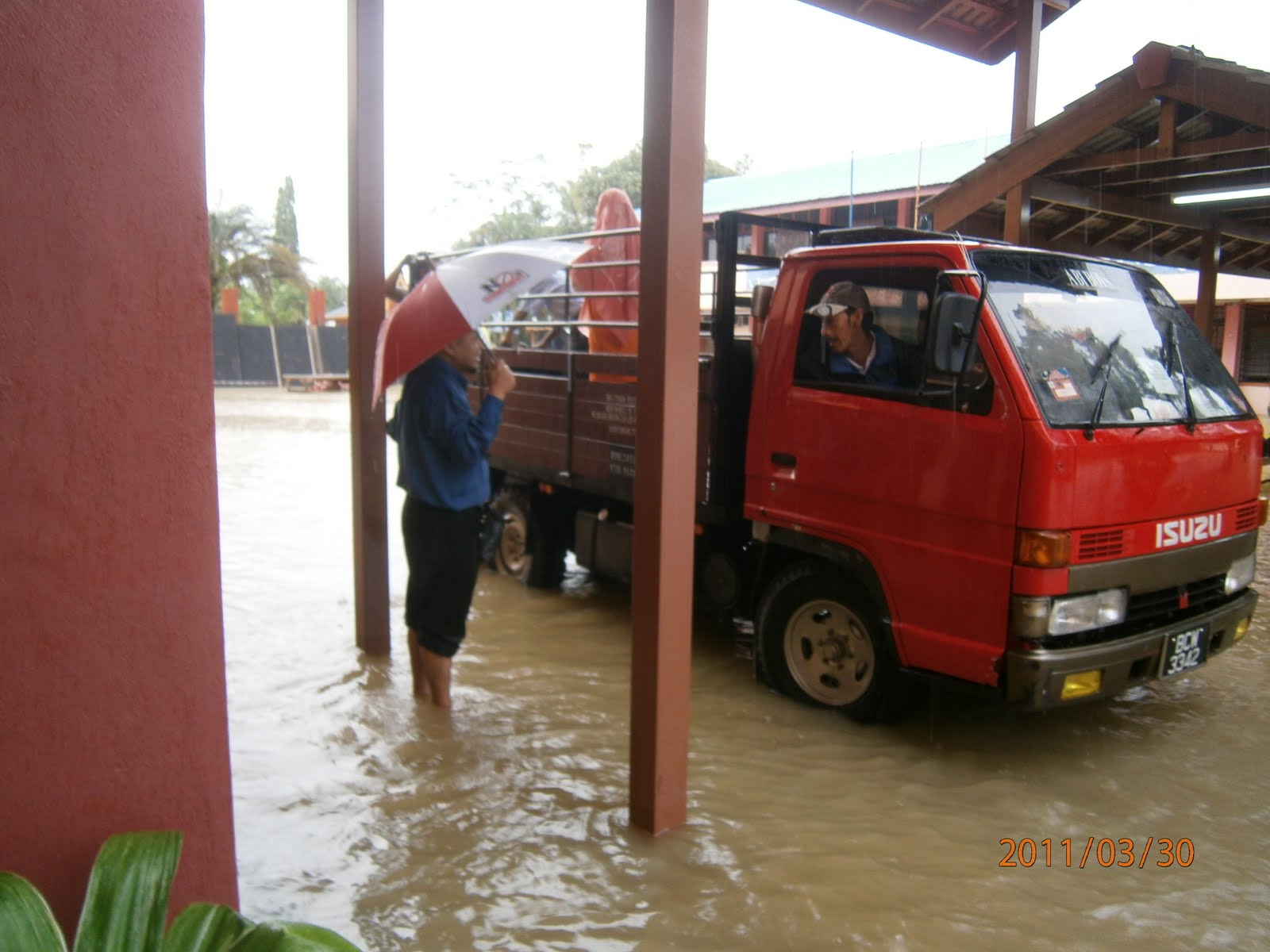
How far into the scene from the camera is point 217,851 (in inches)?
86.7

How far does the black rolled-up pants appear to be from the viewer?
4250mm

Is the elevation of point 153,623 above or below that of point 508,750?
above

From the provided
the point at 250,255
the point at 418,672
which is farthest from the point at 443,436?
the point at 250,255

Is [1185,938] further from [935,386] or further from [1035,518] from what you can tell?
[935,386]

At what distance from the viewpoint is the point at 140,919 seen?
1919 millimetres

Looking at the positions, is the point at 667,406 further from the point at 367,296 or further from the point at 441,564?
the point at 367,296

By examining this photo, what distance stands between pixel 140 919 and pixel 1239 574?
4.46 meters

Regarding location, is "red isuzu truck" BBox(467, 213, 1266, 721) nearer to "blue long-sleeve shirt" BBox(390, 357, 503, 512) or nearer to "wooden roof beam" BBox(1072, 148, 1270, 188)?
"blue long-sleeve shirt" BBox(390, 357, 503, 512)

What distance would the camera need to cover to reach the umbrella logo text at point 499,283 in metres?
3.92

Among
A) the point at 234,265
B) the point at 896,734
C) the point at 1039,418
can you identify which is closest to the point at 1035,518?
the point at 1039,418

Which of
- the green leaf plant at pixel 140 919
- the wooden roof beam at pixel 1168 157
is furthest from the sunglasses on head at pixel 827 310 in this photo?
the wooden roof beam at pixel 1168 157

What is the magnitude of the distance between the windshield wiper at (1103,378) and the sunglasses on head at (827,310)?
1.03 m

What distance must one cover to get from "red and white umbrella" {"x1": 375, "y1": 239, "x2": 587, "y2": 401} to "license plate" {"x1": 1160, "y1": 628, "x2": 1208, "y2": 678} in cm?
287

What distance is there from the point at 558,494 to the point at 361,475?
1.71 m
